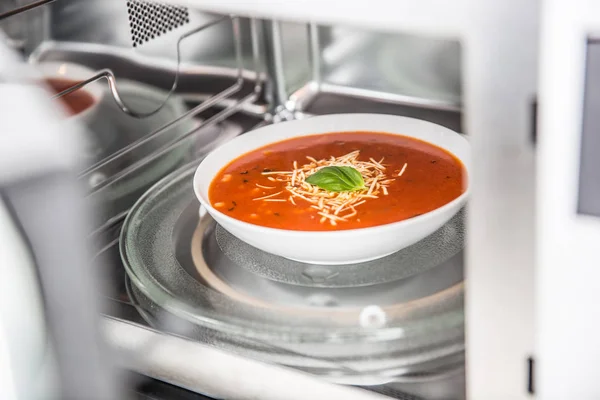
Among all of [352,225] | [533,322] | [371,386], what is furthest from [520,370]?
[352,225]

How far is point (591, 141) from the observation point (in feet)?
1.43

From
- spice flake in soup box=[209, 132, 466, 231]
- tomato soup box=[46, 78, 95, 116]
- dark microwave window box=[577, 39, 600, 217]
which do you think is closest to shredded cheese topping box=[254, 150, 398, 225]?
spice flake in soup box=[209, 132, 466, 231]

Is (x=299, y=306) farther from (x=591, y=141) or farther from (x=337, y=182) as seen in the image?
(x=591, y=141)

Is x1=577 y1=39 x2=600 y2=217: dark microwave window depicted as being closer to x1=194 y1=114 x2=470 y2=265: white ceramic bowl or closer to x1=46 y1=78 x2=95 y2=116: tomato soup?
x1=194 y1=114 x2=470 y2=265: white ceramic bowl

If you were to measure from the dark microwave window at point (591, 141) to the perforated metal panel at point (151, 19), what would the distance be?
0.63 meters

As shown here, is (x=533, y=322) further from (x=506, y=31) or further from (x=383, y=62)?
(x=383, y=62)

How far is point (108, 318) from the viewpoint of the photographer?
771 mm

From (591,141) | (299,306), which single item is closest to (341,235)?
(299,306)

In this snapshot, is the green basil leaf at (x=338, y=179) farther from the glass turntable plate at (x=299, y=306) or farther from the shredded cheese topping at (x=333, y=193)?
the glass turntable plate at (x=299, y=306)

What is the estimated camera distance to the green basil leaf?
83 cm

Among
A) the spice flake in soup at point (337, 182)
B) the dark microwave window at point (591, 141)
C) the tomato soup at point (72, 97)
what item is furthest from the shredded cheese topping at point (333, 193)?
the dark microwave window at point (591, 141)

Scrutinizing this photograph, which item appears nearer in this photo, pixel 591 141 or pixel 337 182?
pixel 591 141

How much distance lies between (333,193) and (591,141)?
1.36 feet

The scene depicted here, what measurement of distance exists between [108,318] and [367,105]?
489 millimetres
